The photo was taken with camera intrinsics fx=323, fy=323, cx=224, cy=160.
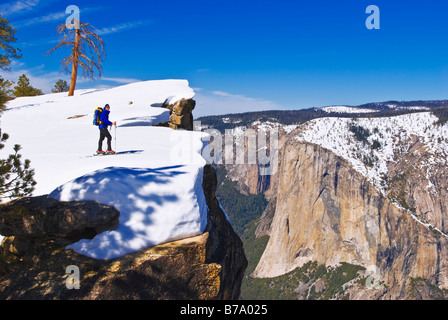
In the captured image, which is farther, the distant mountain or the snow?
the distant mountain

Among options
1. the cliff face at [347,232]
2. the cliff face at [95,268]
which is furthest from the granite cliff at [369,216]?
the cliff face at [95,268]

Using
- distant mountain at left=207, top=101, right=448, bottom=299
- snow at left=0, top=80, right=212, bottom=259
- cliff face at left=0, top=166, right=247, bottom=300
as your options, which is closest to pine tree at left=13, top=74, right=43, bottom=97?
snow at left=0, top=80, right=212, bottom=259

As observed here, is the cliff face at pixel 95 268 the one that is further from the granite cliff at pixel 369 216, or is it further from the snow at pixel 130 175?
the granite cliff at pixel 369 216

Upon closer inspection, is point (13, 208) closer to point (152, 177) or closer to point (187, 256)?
point (152, 177)

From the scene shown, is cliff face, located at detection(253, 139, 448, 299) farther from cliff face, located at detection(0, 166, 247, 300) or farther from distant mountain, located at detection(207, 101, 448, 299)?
cliff face, located at detection(0, 166, 247, 300)

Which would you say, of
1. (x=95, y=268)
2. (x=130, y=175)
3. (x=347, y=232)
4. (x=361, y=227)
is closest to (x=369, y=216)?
(x=361, y=227)

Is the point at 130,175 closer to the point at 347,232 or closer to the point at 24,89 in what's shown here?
the point at 24,89
